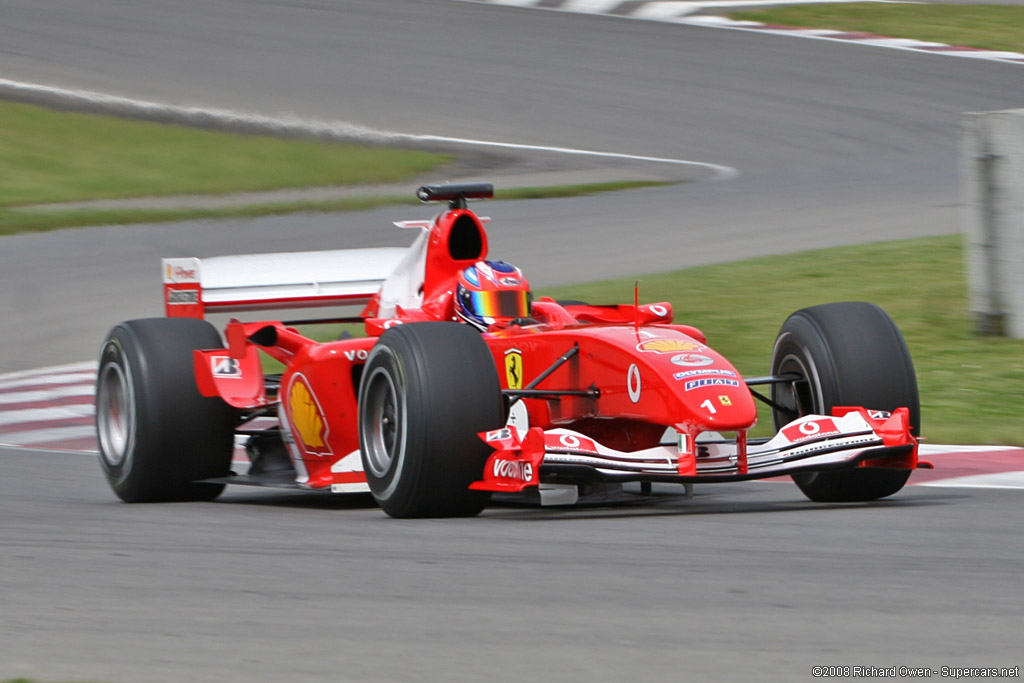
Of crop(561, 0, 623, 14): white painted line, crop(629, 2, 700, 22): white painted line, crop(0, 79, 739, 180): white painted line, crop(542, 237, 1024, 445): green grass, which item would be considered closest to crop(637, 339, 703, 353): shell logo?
crop(542, 237, 1024, 445): green grass

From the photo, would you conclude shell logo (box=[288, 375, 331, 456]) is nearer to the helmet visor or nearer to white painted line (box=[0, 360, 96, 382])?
the helmet visor

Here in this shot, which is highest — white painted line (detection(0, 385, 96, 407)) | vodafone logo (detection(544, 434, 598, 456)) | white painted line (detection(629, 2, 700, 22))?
white painted line (detection(629, 2, 700, 22))

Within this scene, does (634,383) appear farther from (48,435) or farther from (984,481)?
(48,435)

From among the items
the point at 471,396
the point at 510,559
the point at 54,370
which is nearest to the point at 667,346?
the point at 471,396

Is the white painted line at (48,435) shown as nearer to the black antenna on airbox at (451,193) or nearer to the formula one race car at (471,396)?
the formula one race car at (471,396)

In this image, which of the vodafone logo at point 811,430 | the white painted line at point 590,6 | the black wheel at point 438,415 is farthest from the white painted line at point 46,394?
the white painted line at point 590,6

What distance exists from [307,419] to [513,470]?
65.4 inches

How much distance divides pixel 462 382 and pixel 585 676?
8.42 ft

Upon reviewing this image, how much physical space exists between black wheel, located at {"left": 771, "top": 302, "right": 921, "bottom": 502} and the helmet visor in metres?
1.26

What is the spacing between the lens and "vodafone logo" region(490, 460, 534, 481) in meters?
6.23

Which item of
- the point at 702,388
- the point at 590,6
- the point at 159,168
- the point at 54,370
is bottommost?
the point at 54,370

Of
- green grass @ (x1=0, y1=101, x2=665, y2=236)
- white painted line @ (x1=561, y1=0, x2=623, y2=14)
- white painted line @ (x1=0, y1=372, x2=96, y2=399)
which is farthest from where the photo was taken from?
white painted line @ (x1=561, y1=0, x2=623, y2=14)

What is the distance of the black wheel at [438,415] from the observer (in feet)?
21.0

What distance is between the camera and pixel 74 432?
432 inches
